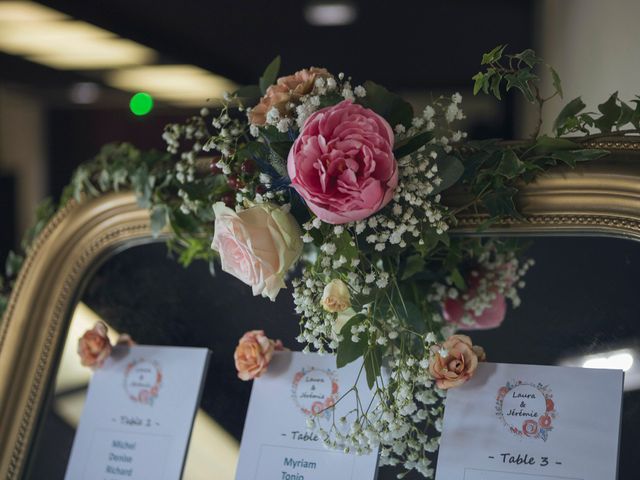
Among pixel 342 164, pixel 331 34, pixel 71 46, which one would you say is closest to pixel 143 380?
pixel 342 164

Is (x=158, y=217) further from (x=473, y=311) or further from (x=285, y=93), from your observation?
(x=473, y=311)

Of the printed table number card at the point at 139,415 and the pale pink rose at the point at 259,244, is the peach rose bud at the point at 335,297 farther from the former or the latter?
the printed table number card at the point at 139,415

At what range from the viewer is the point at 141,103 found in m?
2.60

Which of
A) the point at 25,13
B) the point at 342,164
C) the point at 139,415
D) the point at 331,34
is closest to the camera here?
the point at 342,164

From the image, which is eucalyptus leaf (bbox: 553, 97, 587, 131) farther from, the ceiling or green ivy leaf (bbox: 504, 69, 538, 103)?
the ceiling

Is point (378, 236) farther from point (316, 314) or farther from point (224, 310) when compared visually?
point (224, 310)

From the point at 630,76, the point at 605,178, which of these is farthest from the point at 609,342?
the point at 630,76

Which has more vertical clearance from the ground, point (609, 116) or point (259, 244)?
point (609, 116)

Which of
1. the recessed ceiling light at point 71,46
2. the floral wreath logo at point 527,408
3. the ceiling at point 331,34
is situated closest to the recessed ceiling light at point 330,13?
the ceiling at point 331,34

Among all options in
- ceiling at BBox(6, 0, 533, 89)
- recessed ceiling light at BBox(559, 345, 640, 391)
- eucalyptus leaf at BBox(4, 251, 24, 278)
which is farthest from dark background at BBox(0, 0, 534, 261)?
recessed ceiling light at BBox(559, 345, 640, 391)

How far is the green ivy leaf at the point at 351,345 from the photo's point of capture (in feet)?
2.72

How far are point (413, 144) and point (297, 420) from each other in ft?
1.06

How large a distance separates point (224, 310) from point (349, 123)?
36cm

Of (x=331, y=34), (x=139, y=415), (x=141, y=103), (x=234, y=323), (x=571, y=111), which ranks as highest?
(x=331, y=34)
